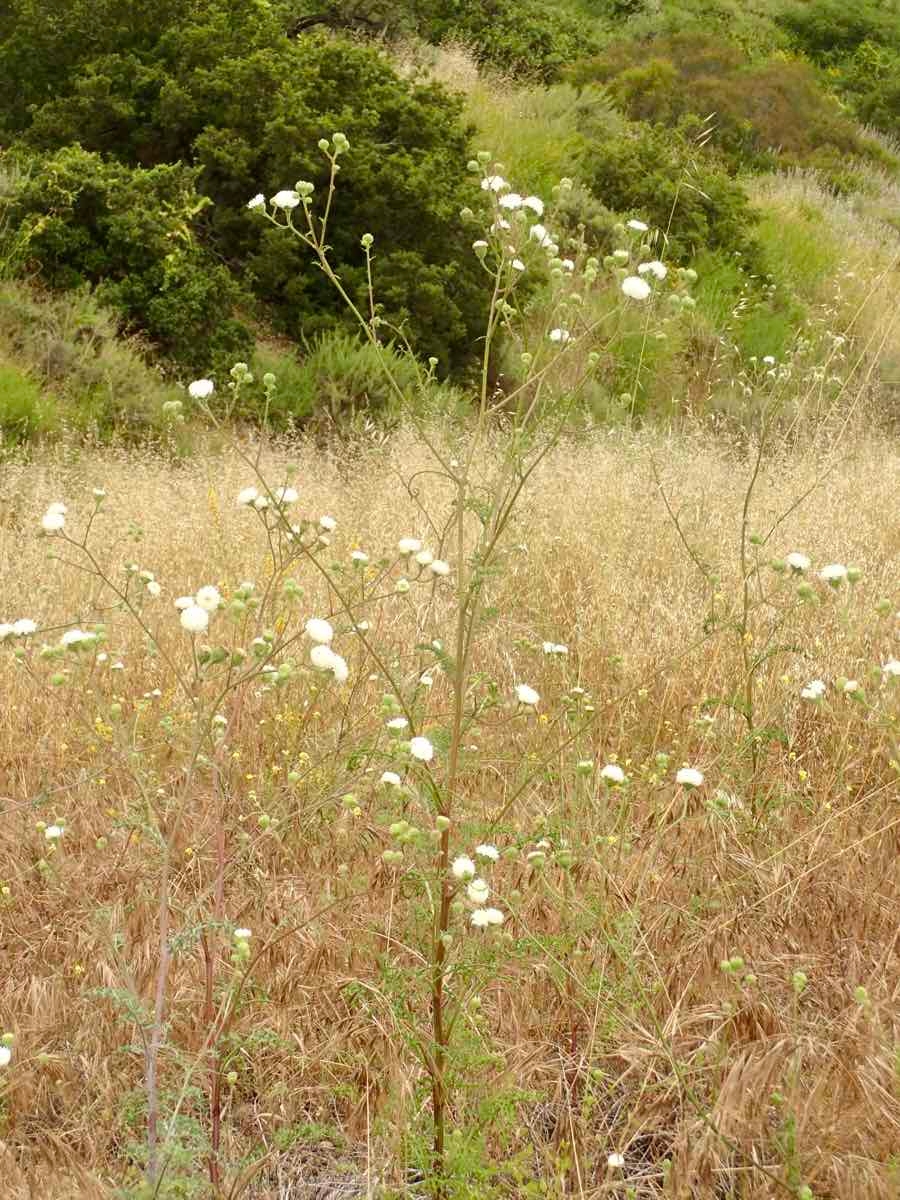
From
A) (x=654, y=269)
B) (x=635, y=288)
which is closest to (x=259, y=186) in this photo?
(x=654, y=269)

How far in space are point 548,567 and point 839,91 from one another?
615 inches

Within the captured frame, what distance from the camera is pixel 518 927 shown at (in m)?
2.12

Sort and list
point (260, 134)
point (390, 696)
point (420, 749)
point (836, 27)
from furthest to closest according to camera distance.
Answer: point (836, 27) < point (260, 134) < point (390, 696) < point (420, 749)

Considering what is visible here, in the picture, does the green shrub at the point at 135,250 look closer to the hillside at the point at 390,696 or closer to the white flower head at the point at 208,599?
the hillside at the point at 390,696

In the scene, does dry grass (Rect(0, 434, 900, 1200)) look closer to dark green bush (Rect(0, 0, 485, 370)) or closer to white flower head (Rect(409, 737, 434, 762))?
white flower head (Rect(409, 737, 434, 762))

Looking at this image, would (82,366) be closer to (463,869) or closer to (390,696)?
(390,696)

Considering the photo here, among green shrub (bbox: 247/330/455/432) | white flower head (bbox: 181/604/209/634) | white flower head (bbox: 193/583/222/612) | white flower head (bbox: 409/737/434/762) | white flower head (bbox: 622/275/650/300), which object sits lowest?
green shrub (bbox: 247/330/455/432)

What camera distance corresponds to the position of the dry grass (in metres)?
1.67

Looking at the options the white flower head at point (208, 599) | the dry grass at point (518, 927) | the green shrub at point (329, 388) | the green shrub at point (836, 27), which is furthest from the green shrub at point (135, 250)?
the green shrub at point (836, 27)

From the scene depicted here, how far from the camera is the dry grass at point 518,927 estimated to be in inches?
65.9

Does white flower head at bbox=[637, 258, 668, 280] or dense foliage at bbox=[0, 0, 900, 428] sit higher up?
white flower head at bbox=[637, 258, 668, 280]

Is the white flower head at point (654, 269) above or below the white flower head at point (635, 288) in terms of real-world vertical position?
below

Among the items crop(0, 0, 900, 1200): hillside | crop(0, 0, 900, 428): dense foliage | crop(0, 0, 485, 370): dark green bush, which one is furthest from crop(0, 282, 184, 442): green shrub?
crop(0, 0, 485, 370): dark green bush

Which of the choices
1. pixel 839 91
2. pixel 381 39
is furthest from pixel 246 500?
pixel 839 91
